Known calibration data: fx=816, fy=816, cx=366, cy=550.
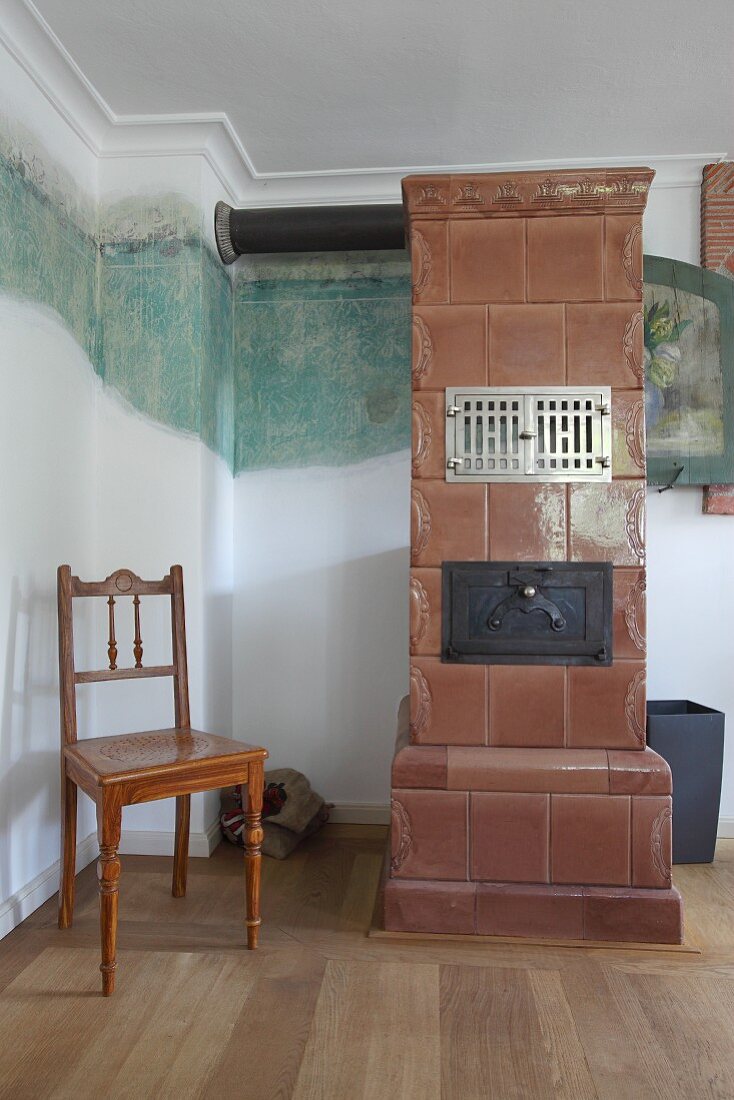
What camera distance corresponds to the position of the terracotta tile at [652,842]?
216 centimetres

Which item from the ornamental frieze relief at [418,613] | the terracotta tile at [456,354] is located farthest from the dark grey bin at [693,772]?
the terracotta tile at [456,354]

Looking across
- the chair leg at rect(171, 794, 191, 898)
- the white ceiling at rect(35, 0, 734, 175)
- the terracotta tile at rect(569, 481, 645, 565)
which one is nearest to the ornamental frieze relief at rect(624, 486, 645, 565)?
the terracotta tile at rect(569, 481, 645, 565)

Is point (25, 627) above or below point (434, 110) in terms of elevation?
below

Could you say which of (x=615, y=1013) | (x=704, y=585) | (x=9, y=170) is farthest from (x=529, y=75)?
(x=615, y=1013)

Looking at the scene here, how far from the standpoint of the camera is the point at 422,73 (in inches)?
97.5

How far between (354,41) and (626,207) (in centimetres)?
91

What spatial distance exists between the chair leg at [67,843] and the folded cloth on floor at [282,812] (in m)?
0.69

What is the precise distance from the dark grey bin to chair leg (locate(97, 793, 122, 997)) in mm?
1728

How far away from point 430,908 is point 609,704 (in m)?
0.74

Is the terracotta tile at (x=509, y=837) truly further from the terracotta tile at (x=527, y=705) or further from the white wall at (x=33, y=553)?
the white wall at (x=33, y=553)

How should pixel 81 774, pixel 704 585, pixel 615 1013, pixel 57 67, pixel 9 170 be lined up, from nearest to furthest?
pixel 615 1013, pixel 81 774, pixel 9 170, pixel 57 67, pixel 704 585

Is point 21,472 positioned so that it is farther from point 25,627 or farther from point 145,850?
point 145,850

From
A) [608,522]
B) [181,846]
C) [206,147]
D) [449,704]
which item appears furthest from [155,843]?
[206,147]

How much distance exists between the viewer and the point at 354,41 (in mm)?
2330
